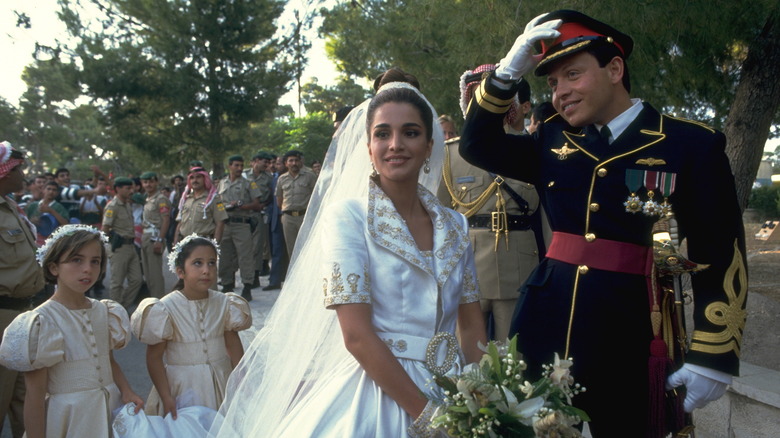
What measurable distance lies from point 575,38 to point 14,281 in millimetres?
3766

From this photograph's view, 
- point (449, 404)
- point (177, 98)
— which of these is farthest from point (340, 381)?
point (177, 98)

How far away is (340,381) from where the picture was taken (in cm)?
202

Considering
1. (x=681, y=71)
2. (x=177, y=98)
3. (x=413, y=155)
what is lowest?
(x=413, y=155)

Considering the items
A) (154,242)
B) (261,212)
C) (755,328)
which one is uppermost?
(261,212)

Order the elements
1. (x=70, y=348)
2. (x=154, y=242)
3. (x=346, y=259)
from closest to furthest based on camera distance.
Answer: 1. (x=346, y=259)
2. (x=70, y=348)
3. (x=154, y=242)

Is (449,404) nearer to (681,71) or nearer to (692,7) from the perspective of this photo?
(692,7)

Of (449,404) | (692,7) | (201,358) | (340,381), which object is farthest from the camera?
(692,7)

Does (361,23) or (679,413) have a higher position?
(361,23)

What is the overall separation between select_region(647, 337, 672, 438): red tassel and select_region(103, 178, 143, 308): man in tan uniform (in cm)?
773

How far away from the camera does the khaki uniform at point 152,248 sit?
902cm

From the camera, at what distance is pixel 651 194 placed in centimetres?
210

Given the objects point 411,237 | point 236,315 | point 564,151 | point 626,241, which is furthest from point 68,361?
point 626,241

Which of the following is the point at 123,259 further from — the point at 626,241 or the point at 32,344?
the point at 626,241

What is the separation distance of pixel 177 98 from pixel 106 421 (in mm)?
18783
